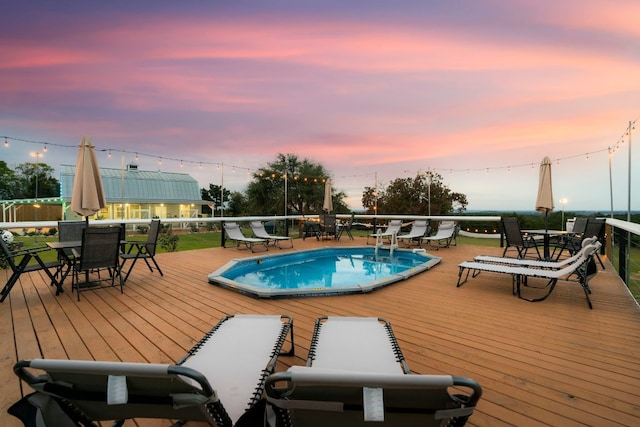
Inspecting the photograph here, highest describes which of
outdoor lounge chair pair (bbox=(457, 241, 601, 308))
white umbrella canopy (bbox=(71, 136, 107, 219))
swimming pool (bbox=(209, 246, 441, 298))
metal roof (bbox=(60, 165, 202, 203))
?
metal roof (bbox=(60, 165, 202, 203))

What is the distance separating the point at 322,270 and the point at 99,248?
13.9ft

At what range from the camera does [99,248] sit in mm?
4172

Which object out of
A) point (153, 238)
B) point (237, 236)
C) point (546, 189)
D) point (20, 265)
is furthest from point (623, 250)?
point (20, 265)

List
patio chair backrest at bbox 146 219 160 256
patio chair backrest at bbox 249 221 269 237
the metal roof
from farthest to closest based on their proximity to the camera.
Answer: the metal roof
patio chair backrest at bbox 249 221 269 237
patio chair backrest at bbox 146 219 160 256

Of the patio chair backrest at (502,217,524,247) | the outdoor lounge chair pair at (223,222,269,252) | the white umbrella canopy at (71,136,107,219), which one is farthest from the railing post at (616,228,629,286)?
the white umbrella canopy at (71,136,107,219)

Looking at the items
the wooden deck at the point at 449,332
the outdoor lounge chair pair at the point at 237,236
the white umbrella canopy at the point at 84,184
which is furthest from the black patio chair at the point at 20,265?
the outdoor lounge chair pair at the point at 237,236

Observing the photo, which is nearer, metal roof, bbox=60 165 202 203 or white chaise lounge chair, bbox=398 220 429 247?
white chaise lounge chair, bbox=398 220 429 247

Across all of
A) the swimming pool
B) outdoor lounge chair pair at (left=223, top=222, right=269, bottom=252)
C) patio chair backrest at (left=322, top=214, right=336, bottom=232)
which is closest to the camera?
the swimming pool

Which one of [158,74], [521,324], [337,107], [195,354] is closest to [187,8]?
[158,74]

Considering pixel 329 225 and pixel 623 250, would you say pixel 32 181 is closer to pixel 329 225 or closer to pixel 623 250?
pixel 329 225

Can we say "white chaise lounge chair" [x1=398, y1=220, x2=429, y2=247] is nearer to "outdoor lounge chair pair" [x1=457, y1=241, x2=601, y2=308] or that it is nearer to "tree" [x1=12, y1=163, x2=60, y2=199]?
"outdoor lounge chair pair" [x1=457, y1=241, x2=601, y2=308]

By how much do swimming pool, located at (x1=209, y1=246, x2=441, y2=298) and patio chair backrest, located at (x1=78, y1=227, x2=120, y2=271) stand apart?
137 centimetres

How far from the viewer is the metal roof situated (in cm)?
1767

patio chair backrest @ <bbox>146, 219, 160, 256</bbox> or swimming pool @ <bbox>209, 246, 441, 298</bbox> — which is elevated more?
patio chair backrest @ <bbox>146, 219, 160, 256</bbox>
